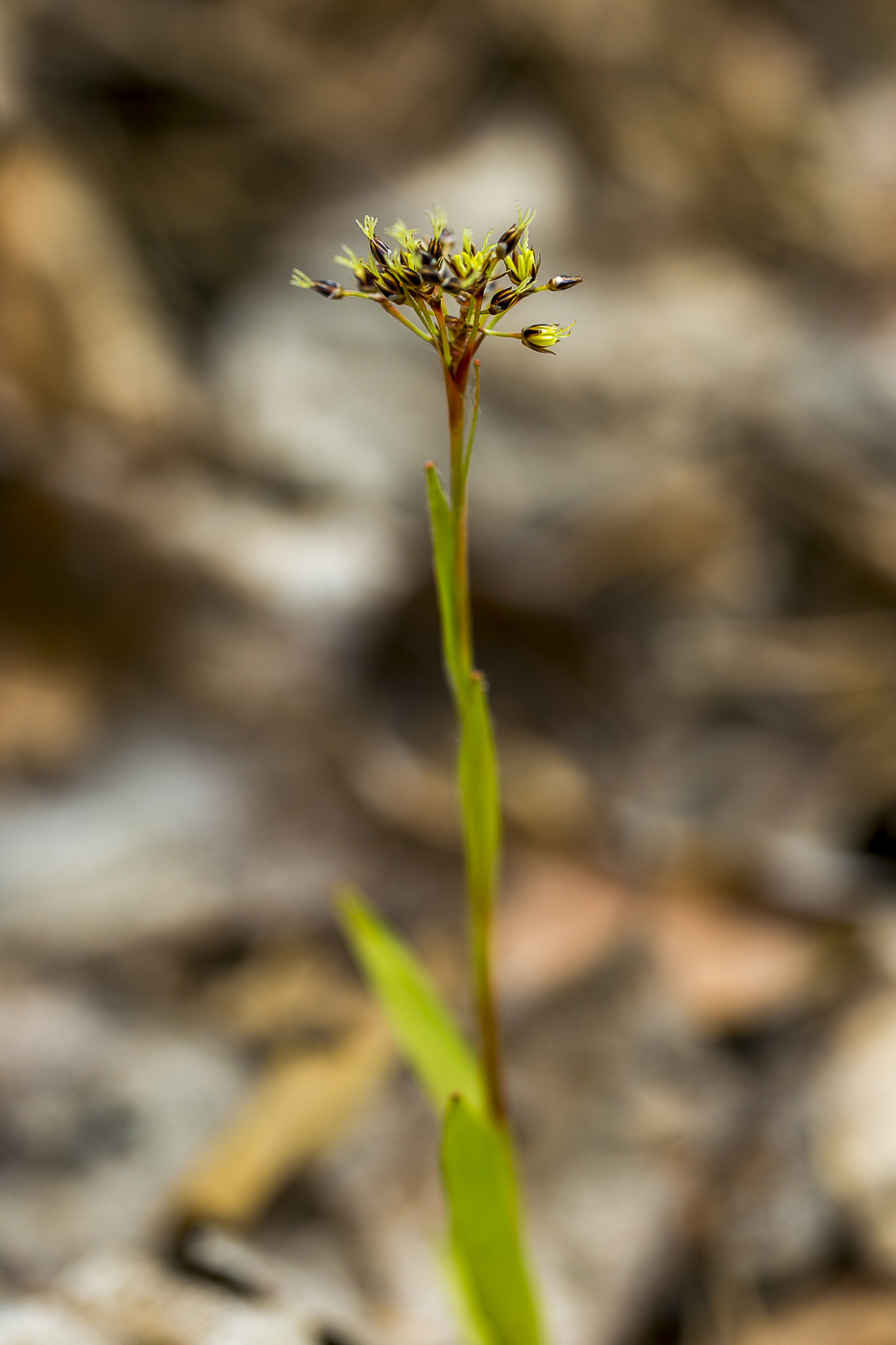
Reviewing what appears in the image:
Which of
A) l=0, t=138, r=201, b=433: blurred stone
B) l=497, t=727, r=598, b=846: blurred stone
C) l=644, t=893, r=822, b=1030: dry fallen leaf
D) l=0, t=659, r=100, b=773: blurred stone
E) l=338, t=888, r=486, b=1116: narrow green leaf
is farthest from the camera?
l=0, t=138, r=201, b=433: blurred stone

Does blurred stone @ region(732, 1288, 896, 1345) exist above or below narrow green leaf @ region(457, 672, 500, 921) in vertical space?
below

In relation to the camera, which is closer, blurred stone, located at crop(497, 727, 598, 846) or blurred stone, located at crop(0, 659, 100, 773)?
blurred stone, located at crop(0, 659, 100, 773)

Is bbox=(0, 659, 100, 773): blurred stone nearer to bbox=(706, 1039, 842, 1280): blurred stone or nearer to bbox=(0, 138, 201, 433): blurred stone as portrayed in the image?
bbox=(0, 138, 201, 433): blurred stone

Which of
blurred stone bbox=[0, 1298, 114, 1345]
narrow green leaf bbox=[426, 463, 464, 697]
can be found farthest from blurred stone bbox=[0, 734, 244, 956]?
narrow green leaf bbox=[426, 463, 464, 697]

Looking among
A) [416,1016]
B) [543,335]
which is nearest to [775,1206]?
[416,1016]

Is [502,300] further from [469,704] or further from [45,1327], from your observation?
[45,1327]

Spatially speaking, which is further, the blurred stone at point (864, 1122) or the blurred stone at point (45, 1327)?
the blurred stone at point (864, 1122)

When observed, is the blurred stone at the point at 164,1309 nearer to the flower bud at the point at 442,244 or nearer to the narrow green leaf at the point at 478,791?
the narrow green leaf at the point at 478,791

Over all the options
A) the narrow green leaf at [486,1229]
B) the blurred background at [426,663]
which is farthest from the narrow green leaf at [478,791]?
the blurred background at [426,663]
